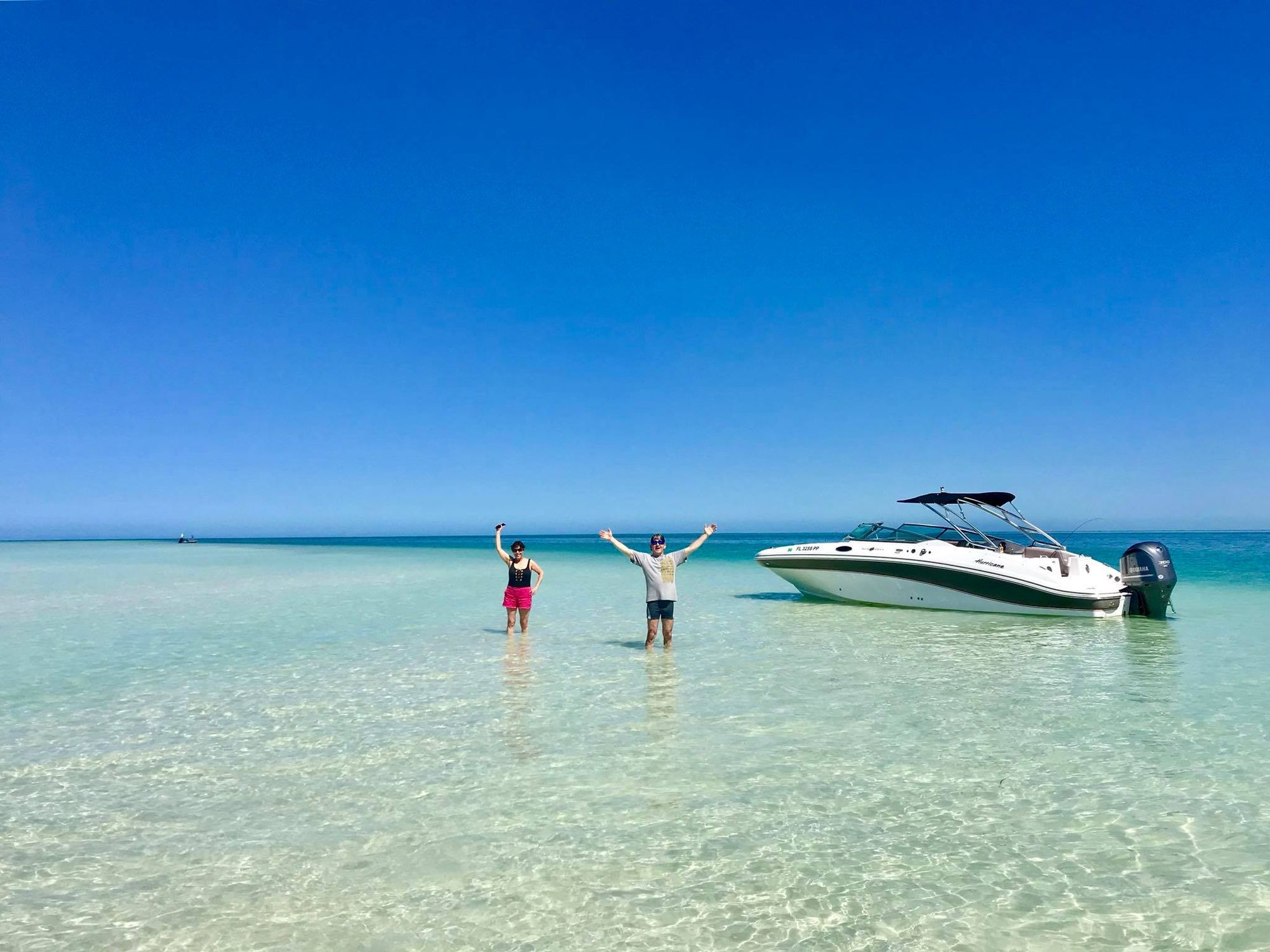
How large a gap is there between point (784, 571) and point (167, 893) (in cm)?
1719

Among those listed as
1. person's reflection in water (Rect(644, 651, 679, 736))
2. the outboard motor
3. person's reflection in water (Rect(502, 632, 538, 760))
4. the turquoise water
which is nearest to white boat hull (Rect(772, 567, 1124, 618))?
the outboard motor

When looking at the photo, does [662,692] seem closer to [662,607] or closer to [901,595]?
[662,607]

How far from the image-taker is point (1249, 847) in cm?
530

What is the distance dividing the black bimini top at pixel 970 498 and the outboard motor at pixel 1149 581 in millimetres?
2693

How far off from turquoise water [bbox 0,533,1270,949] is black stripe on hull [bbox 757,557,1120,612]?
12.2ft

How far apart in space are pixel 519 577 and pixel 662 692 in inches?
194

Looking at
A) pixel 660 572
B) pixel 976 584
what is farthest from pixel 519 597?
pixel 976 584

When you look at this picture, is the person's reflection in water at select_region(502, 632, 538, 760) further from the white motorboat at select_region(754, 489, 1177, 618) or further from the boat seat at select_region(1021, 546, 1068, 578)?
the boat seat at select_region(1021, 546, 1068, 578)

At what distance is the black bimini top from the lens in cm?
1888

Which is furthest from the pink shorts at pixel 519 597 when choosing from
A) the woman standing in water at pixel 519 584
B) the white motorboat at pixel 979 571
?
the white motorboat at pixel 979 571

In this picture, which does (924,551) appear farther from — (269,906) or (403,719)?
(269,906)

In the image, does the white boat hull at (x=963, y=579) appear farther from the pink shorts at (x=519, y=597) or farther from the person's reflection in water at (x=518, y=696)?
the person's reflection in water at (x=518, y=696)

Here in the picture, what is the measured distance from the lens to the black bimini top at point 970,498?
18.9 m

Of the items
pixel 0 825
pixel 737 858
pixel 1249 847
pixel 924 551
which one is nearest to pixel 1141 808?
pixel 1249 847
